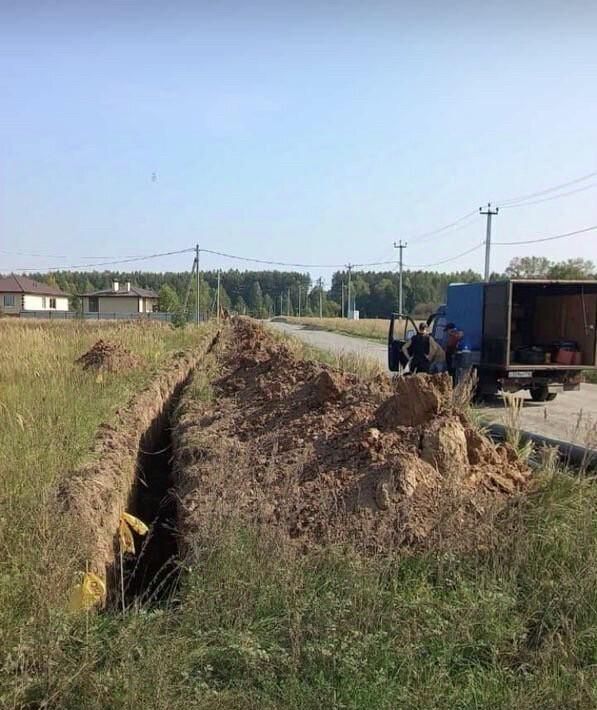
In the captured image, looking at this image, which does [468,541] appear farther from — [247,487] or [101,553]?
[101,553]

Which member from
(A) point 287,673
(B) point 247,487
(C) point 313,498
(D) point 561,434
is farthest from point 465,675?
(D) point 561,434

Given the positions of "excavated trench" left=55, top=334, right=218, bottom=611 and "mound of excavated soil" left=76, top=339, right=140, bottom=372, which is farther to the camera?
"mound of excavated soil" left=76, top=339, right=140, bottom=372

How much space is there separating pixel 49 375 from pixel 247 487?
6295mm

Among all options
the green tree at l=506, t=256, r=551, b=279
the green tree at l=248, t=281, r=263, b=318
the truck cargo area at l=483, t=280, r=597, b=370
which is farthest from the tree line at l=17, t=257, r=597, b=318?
the truck cargo area at l=483, t=280, r=597, b=370

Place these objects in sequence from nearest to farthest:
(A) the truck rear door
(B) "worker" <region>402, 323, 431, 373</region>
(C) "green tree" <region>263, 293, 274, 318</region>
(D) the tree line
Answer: (B) "worker" <region>402, 323, 431, 373</region> < (A) the truck rear door < (D) the tree line < (C) "green tree" <region>263, 293, 274, 318</region>

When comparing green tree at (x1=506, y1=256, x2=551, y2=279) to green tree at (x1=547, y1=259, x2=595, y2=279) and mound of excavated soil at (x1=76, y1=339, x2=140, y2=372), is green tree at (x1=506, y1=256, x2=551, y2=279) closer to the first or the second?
green tree at (x1=547, y1=259, x2=595, y2=279)

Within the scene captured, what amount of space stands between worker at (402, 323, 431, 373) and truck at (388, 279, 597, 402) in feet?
2.90

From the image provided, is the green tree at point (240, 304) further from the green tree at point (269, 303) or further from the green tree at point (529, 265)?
the green tree at point (529, 265)

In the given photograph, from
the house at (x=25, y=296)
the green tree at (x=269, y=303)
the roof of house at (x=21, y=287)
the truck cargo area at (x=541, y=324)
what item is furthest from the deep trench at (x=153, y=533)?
the green tree at (x=269, y=303)

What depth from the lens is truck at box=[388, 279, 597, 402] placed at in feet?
43.7

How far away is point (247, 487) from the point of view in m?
5.01

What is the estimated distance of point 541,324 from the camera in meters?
15.2

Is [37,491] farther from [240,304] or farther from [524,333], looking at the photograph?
[240,304]

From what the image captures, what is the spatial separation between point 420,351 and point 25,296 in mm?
73818
